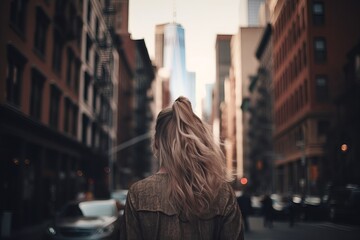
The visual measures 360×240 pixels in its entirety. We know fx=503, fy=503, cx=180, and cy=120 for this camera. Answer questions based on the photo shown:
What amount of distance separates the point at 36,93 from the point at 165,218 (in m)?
22.4

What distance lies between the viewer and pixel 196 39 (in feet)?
24.2

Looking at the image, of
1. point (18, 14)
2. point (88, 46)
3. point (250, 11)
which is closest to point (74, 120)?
point (88, 46)

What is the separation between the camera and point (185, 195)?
2568 millimetres

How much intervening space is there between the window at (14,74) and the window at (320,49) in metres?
11.6

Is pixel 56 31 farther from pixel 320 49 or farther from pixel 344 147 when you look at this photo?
pixel 344 147

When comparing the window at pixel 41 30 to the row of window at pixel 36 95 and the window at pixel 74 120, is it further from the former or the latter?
the window at pixel 74 120

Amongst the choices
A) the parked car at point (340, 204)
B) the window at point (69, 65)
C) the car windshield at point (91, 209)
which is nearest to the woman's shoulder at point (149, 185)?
the car windshield at point (91, 209)

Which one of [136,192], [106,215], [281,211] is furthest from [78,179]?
[136,192]

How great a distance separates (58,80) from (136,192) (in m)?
25.7

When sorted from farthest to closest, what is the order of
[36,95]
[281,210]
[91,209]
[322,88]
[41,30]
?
[281,210], [41,30], [36,95], [91,209], [322,88]

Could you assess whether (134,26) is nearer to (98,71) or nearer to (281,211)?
(281,211)

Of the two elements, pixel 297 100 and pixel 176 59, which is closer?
pixel 176 59

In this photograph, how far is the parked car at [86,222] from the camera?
508 inches

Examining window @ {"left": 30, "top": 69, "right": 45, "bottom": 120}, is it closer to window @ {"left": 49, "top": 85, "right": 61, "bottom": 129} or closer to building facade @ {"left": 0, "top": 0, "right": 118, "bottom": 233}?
building facade @ {"left": 0, "top": 0, "right": 118, "bottom": 233}
